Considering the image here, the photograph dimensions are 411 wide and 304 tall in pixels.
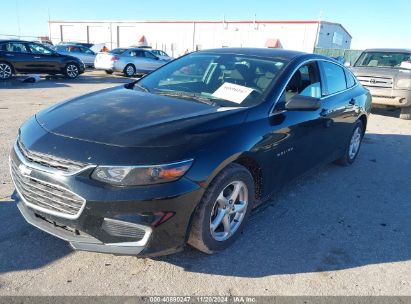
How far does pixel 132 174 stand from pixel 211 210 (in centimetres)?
72

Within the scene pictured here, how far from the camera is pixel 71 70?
15648 mm

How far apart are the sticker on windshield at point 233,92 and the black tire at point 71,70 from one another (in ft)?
44.6

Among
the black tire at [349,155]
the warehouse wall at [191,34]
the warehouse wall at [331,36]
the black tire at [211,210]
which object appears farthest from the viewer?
the warehouse wall at [191,34]

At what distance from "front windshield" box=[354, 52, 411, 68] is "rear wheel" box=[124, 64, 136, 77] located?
36.5 feet

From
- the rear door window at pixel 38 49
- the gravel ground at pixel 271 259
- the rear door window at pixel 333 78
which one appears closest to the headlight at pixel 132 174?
the gravel ground at pixel 271 259

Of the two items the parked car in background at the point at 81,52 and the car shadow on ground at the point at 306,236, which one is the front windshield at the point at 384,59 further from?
the parked car in background at the point at 81,52

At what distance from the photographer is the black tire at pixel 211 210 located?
2.71 metres

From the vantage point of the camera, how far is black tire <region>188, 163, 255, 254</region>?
271 centimetres

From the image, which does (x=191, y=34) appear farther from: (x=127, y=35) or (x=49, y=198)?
(x=49, y=198)

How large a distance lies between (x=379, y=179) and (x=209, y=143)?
3.57 metres

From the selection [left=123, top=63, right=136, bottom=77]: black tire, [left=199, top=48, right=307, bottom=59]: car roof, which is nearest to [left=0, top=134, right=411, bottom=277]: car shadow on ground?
[left=199, top=48, right=307, bottom=59]: car roof

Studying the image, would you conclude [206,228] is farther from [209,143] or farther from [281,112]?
[281,112]

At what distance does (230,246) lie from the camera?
316 centimetres

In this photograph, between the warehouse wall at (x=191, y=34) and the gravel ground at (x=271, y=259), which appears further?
the warehouse wall at (x=191, y=34)
